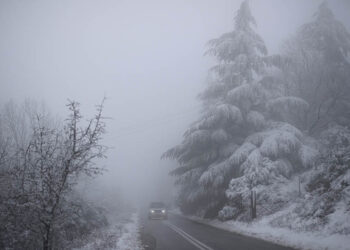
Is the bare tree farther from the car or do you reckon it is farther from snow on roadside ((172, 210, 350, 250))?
the car

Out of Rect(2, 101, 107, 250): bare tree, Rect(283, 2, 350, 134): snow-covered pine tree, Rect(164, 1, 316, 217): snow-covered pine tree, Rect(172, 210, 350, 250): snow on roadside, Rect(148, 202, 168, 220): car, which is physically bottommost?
Rect(148, 202, 168, 220): car

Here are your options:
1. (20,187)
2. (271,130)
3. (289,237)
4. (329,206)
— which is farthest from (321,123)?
(20,187)

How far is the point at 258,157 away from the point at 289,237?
6897mm

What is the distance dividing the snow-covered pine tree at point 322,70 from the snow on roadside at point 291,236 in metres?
13.7

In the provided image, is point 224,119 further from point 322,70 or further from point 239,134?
point 322,70

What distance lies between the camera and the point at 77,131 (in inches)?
284

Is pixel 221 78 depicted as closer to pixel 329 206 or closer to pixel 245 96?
pixel 245 96

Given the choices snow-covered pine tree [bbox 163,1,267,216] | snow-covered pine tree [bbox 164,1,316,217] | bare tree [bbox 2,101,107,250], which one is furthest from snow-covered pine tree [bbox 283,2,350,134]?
bare tree [bbox 2,101,107,250]

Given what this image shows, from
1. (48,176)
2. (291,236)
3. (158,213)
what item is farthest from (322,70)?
(48,176)

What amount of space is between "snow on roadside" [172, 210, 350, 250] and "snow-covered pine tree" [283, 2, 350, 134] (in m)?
13.7

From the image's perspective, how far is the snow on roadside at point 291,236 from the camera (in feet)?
29.2

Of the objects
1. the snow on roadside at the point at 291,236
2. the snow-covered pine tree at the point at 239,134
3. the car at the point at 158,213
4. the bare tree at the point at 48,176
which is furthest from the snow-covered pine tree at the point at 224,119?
the bare tree at the point at 48,176

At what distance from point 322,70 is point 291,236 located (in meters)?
20.5

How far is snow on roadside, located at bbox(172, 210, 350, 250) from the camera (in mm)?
8889
